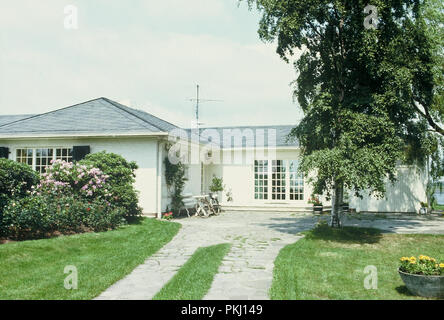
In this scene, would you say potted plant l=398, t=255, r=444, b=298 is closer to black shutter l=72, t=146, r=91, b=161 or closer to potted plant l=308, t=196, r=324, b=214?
black shutter l=72, t=146, r=91, b=161

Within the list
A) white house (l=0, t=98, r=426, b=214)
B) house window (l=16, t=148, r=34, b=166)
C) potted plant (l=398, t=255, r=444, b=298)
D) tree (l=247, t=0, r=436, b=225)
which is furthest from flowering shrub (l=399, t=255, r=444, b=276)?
house window (l=16, t=148, r=34, b=166)

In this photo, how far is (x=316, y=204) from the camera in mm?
16750

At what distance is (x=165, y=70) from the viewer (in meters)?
18.5

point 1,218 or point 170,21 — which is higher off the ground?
point 170,21

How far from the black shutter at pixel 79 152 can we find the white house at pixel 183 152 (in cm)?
3

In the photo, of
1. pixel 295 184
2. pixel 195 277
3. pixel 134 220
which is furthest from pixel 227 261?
pixel 295 184

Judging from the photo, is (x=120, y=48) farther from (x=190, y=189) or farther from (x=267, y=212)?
(x=267, y=212)

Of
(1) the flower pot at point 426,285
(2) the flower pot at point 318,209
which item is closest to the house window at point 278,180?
(2) the flower pot at point 318,209

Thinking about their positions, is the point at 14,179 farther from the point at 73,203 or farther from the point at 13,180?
the point at 73,203

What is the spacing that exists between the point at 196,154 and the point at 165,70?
4922 mm

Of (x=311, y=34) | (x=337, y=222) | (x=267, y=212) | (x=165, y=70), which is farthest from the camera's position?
(x=165, y=70)

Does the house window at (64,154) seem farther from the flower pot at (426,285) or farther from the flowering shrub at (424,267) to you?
the flower pot at (426,285)

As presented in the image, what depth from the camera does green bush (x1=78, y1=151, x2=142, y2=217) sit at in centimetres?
1120
